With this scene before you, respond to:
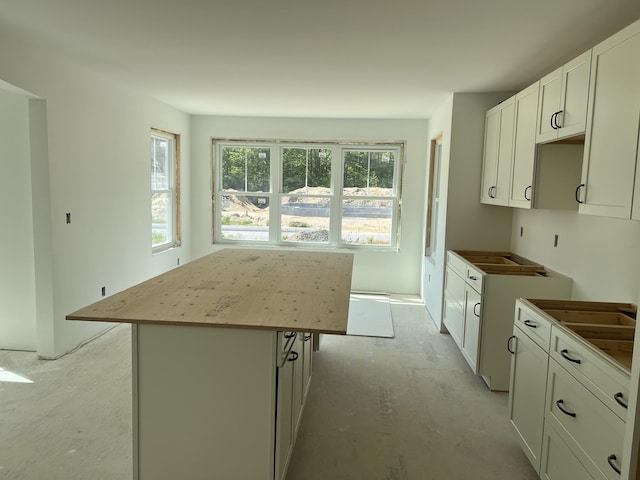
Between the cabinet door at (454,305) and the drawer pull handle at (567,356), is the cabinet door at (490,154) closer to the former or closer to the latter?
the cabinet door at (454,305)

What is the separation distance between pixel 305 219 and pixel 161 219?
6.46ft

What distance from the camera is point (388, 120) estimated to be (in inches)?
233

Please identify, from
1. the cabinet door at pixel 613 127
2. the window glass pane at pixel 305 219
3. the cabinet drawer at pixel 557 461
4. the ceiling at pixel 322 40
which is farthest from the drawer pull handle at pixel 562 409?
the window glass pane at pixel 305 219

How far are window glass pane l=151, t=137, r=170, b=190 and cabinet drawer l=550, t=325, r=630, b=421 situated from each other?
15.5 feet

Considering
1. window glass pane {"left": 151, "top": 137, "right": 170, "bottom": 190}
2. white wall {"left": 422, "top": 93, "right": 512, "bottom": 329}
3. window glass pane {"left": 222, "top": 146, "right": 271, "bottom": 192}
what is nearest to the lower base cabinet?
white wall {"left": 422, "top": 93, "right": 512, "bottom": 329}

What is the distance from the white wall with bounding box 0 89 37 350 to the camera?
3.40m

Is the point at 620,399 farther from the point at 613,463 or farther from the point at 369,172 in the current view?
the point at 369,172

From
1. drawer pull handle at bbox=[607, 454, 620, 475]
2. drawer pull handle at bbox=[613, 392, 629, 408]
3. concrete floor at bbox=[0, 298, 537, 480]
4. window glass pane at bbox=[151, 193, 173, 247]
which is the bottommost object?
concrete floor at bbox=[0, 298, 537, 480]

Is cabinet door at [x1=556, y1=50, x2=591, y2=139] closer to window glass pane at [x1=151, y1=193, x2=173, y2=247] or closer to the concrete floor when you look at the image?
the concrete floor

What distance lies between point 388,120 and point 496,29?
3355mm

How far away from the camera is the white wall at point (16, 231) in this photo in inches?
134

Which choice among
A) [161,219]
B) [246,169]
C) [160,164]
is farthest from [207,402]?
[246,169]

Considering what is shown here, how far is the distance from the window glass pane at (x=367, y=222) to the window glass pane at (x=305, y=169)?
1.66 feet

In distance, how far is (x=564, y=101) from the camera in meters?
2.58
